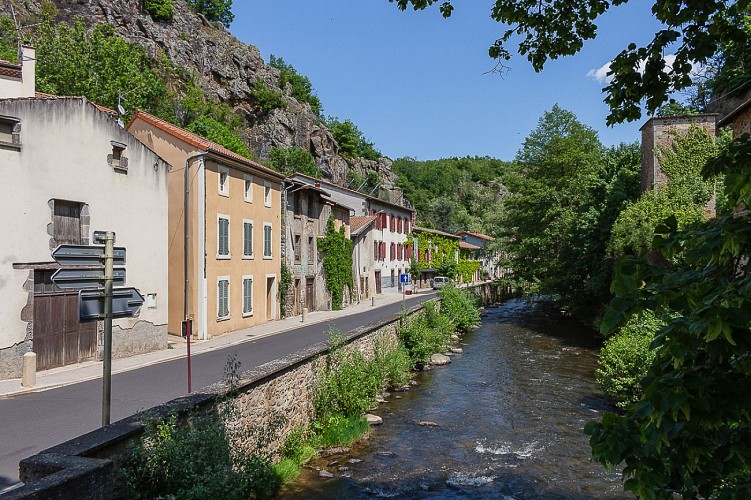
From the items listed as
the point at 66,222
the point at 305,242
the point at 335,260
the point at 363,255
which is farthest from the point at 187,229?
the point at 363,255

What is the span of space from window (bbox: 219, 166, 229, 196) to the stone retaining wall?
11132 millimetres

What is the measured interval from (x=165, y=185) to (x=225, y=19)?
251ft

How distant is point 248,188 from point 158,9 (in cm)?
4678

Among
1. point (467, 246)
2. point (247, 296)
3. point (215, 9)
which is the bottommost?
point (247, 296)

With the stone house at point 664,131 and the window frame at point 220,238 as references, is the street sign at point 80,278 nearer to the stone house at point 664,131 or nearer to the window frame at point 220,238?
the window frame at point 220,238

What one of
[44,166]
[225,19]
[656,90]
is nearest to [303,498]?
[656,90]

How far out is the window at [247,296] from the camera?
25078mm

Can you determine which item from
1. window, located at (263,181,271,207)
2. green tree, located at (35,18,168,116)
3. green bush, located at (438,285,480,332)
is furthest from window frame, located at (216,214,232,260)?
green tree, located at (35,18,168,116)

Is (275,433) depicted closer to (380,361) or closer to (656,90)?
(380,361)

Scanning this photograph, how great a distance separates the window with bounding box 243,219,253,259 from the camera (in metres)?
25.1

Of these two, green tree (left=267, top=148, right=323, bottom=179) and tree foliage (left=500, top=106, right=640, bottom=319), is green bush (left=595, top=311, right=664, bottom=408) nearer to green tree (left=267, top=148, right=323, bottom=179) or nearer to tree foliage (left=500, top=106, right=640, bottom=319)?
tree foliage (left=500, top=106, right=640, bottom=319)

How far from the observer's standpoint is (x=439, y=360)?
68.2 ft

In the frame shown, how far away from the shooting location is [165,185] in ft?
63.5

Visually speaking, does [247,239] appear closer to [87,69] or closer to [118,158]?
[118,158]
